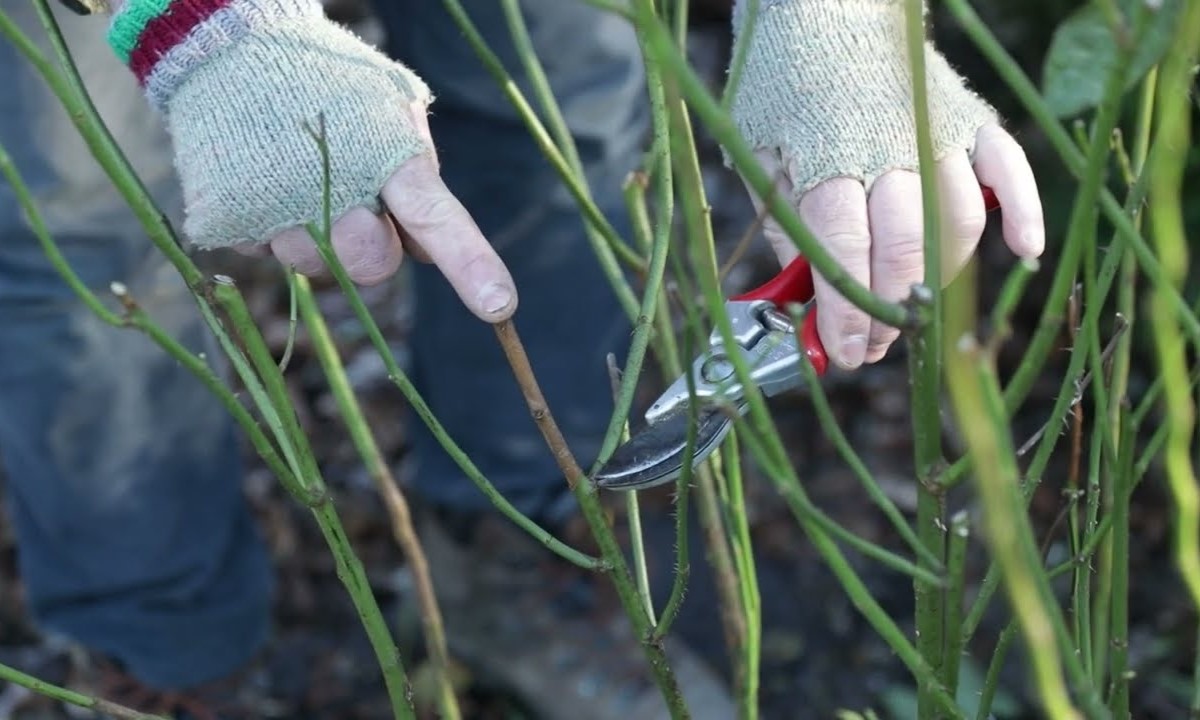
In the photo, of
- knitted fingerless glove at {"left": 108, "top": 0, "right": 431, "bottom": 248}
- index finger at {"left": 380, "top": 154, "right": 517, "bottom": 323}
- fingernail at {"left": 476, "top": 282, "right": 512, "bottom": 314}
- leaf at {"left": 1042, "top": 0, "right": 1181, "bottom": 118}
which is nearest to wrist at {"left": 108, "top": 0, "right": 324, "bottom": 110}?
knitted fingerless glove at {"left": 108, "top": 0, "right": 431, "bottom": 248}

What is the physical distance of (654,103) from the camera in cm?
86

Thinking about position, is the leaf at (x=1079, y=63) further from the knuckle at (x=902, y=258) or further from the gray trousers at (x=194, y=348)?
the gray trousers at (x=194, y=348)

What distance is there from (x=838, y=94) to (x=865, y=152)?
3.3 inches

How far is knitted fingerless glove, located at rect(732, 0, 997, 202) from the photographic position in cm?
95

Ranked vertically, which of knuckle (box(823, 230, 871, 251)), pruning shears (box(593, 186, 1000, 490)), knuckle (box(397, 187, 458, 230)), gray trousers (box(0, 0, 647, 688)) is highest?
knuckle (box(397, 187, 458, 230))

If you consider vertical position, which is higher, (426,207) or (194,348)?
(426,207)

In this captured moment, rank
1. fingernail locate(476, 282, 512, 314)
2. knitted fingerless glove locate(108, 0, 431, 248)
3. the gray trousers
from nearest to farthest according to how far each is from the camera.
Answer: fingernail locate(476, 282, 512, 314) < knitted fingerless glove locate(108, 0, 431, 248) < the gray trousers

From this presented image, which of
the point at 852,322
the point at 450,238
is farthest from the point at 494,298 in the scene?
the point at 852,322

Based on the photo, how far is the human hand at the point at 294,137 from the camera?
973 millimetres

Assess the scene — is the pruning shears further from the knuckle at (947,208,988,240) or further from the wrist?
the wrist

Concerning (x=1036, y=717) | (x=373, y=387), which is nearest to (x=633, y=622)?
(x=1036, y=717)

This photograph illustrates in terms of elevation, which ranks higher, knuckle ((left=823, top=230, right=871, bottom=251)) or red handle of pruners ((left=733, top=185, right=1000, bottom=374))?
knuckle ((left=823, top=230, right=871, bottom=251))

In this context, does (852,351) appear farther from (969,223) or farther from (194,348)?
(194,348)

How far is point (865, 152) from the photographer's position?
946 mm
